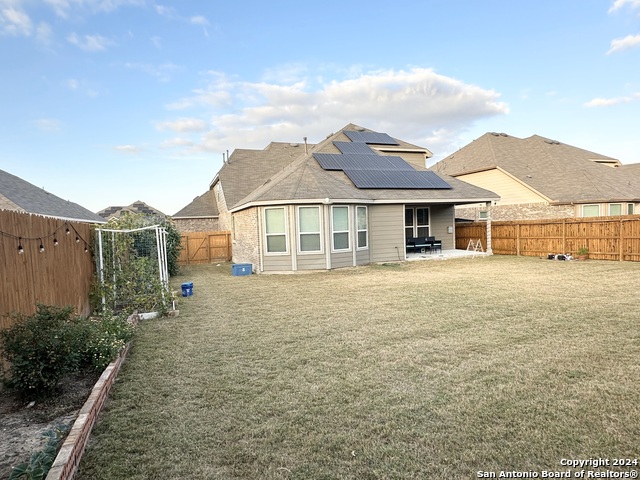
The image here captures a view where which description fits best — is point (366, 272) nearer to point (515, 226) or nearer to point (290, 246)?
point (290, 246)

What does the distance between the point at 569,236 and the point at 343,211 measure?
9.92 meters

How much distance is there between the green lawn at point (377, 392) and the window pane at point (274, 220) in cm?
613

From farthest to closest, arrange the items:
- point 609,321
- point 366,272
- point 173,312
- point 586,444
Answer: point 366,272 → point 173,312 → point 609,321 → point 586,444

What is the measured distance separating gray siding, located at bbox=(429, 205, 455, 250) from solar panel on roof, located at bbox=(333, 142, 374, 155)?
4.36 m

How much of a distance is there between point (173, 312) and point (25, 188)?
41.1 feet

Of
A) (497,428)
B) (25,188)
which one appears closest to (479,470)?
(497,428)

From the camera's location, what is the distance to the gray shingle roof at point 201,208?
2542 centimetres

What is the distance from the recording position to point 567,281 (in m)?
9.75

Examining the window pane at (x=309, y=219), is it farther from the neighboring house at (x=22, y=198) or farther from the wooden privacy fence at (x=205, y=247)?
the wooden privacy fence at (x=205, y=247)

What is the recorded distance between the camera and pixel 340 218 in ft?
44.7

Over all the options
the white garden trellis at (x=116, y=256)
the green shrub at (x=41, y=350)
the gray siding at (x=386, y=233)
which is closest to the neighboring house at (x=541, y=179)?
the gray siding at (x=386, y=233)

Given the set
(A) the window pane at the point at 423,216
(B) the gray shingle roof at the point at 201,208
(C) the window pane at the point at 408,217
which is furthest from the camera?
(B) the gray shingle roof at the point at 201,208

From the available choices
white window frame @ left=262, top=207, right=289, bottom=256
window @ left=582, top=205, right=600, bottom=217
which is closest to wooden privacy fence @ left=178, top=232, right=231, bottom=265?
white window frame @ left=262, top=207, right=289, bottom=256

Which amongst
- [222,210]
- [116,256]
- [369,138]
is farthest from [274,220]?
[222,210]
